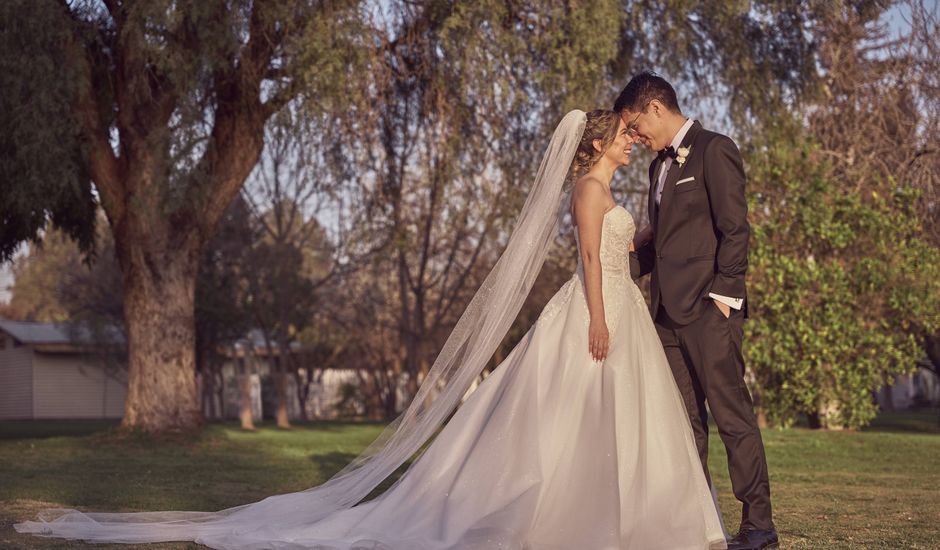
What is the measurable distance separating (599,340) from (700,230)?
78 cm

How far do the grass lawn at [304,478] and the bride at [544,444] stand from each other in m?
0.76

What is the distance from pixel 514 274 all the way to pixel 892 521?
2.88m

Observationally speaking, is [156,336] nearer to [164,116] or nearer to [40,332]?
[164,116]

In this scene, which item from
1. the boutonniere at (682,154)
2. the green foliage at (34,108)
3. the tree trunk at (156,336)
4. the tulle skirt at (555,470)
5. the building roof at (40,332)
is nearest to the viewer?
the tulle skirt at (555,470)

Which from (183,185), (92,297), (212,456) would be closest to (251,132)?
(183,185)

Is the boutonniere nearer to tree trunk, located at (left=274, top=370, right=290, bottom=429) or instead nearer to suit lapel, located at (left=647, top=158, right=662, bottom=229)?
suit lapel, located at (left=647, top=158, right=662, bottom=229)

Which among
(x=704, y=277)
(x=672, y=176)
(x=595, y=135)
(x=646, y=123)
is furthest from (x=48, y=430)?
(x=704, y=277)

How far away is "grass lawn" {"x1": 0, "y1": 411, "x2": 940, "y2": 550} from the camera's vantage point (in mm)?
6840

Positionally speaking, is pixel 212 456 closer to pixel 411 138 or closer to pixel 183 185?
pixel 183 185

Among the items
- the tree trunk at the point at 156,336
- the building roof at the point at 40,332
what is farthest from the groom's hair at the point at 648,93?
the building roof at the point at 40,332

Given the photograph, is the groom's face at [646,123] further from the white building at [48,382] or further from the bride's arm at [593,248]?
the white building at [48,382]

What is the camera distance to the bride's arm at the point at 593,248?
585cm

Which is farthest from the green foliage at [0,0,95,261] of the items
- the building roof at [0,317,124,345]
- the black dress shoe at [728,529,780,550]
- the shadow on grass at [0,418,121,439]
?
the building roof at [0,317,124,345]

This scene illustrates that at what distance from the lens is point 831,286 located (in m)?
17.8
